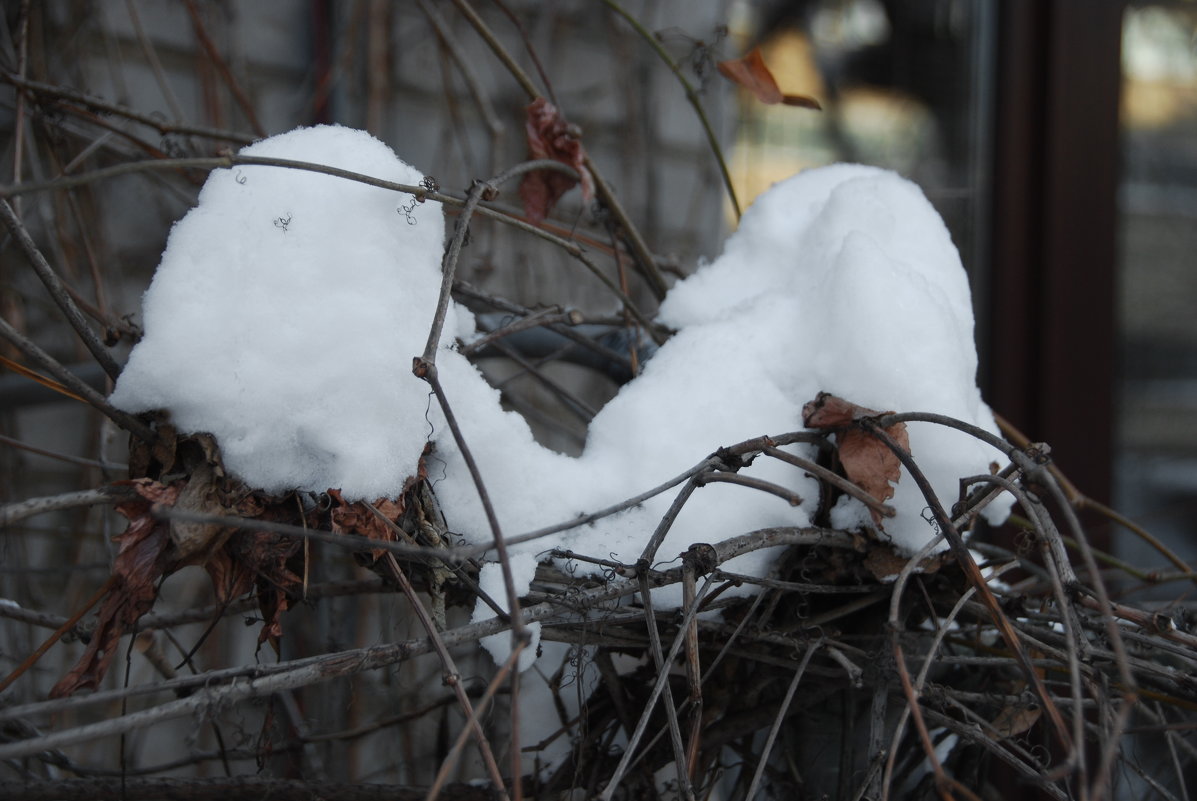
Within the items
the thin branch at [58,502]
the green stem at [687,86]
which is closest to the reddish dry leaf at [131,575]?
the thin branch at [58,502]

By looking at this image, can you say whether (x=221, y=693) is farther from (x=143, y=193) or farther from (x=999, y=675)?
(x=143, y=193)

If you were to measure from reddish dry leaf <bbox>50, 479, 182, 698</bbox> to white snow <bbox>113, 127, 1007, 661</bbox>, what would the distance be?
53mm

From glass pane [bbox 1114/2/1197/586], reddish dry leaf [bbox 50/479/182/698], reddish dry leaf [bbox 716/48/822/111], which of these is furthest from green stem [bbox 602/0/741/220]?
glass pane [bbox 1114/2/1197/586]

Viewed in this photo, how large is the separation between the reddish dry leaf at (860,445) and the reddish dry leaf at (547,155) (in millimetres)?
310

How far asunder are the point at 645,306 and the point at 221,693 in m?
1.34

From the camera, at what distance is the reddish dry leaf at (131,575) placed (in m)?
0.55

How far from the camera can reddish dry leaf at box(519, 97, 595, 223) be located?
842 mm

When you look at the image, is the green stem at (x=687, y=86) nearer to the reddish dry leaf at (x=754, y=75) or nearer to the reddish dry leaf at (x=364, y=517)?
the reddish dry leaf at (x=754, y=75)

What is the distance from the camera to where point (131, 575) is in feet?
1.81

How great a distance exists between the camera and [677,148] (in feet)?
6.64

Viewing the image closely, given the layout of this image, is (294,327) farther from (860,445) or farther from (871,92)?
(871,92)

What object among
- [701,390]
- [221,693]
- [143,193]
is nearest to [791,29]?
[143,193]

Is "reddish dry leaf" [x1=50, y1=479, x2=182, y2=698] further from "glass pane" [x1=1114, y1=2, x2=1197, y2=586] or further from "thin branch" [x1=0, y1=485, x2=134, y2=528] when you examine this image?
"glass pane" [x1=1114, y1=2, x2=1197, y2=586]

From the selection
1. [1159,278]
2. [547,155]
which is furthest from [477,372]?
[1159,278]
